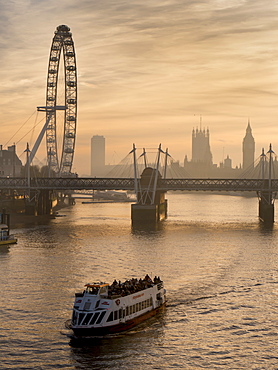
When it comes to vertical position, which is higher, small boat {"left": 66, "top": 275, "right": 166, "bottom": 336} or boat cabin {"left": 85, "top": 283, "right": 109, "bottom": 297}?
boat cabin {"left": 85, "top": 283, "right": 109, "bottom": 297}

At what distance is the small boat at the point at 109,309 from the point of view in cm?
3538

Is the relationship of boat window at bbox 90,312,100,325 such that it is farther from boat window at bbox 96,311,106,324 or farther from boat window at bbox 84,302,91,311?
boat window at bbox 84,302,91,311

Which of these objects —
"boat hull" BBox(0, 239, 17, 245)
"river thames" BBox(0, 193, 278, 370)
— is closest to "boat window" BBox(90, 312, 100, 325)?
"river thames" BBox(0, 193, 278, 370)

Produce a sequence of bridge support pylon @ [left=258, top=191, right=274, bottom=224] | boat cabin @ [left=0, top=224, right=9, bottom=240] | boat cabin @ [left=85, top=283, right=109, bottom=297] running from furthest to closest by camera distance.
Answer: bridge support pylon @ [left=258, top=191, right=274, bottom=224], boat cabin @ [left=0, top=224, right=9, bottom=240], boat cabin @ [left=85, top=283, right=109, bottom=297]

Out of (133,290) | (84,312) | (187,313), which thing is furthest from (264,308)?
(84,312)

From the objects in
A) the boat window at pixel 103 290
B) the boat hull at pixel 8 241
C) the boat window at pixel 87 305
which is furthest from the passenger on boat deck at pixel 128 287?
the boat hull at pixel 8 241

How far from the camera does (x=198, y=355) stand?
33594 mm

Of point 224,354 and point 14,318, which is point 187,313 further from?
point 14,318

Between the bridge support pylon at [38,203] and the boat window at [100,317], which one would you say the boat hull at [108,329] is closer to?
the boat window at [100,317]

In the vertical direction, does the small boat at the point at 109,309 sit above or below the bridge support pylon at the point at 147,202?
below

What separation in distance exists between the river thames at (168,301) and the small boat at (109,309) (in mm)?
566

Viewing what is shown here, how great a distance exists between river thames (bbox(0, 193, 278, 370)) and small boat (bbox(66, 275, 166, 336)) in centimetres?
57

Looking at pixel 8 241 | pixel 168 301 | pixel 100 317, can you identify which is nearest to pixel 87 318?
pixel 100 317

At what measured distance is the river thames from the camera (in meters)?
33.2
